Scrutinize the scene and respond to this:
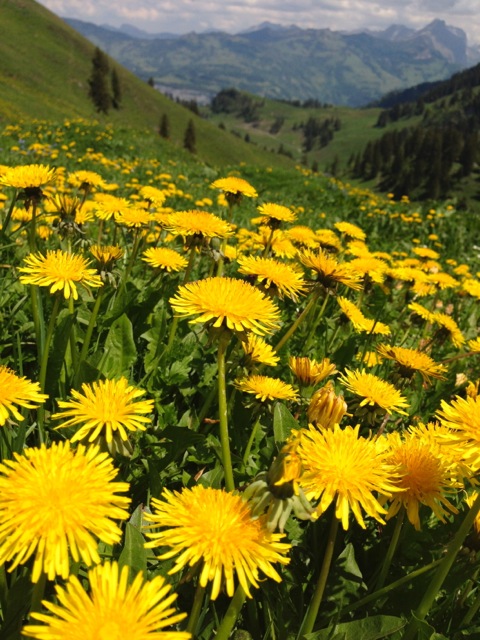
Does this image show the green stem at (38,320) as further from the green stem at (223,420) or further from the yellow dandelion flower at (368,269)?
the yellow dandelion flower at (368,269)

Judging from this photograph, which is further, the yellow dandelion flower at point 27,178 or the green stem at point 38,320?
the yellow dandelion flower at point 27,178

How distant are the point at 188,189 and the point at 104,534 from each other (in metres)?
13.5

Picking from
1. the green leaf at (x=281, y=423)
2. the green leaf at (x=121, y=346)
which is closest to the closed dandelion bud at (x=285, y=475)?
the green leaf at (x=281, y=423)

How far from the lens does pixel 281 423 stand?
221cm

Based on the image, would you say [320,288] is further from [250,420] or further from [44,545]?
[44,545]

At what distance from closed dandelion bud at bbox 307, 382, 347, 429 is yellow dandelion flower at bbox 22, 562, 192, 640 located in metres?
0.90

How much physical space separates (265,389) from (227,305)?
0.72 m

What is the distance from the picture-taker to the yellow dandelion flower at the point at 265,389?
2.31m

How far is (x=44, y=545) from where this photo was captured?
1069 millimetres

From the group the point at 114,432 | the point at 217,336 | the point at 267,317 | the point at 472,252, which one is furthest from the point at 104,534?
the point at 472,252

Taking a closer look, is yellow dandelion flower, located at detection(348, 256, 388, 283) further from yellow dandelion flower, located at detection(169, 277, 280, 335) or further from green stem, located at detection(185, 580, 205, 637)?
green stem, located at detection(185, 580, 205, 637)

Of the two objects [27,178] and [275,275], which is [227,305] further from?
[27,178]

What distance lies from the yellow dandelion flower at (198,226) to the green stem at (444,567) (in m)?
1.83

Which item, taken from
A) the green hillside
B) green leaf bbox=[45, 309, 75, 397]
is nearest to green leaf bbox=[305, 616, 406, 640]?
green leaf bbox=[45, 309, 75, 397]
